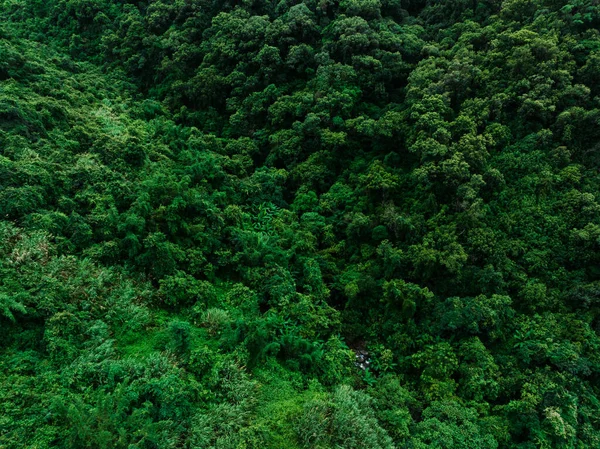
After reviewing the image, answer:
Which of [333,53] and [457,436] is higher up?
[333,53]

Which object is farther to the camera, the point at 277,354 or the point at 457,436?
the point at 277,354

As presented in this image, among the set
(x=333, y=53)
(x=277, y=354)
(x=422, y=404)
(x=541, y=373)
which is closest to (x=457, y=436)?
(x=422, y=404)

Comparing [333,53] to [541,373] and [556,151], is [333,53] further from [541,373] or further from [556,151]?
[541,373]

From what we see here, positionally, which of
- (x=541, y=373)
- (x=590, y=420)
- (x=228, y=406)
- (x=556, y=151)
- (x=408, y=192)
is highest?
(x=556, y=151)

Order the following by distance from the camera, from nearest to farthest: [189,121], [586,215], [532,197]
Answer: [586,215] < [532,197] < [189,121]

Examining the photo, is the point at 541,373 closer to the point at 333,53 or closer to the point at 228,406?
the point at 228,406

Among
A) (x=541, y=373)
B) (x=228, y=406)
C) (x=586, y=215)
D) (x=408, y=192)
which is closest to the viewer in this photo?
(x=228, y=406)
